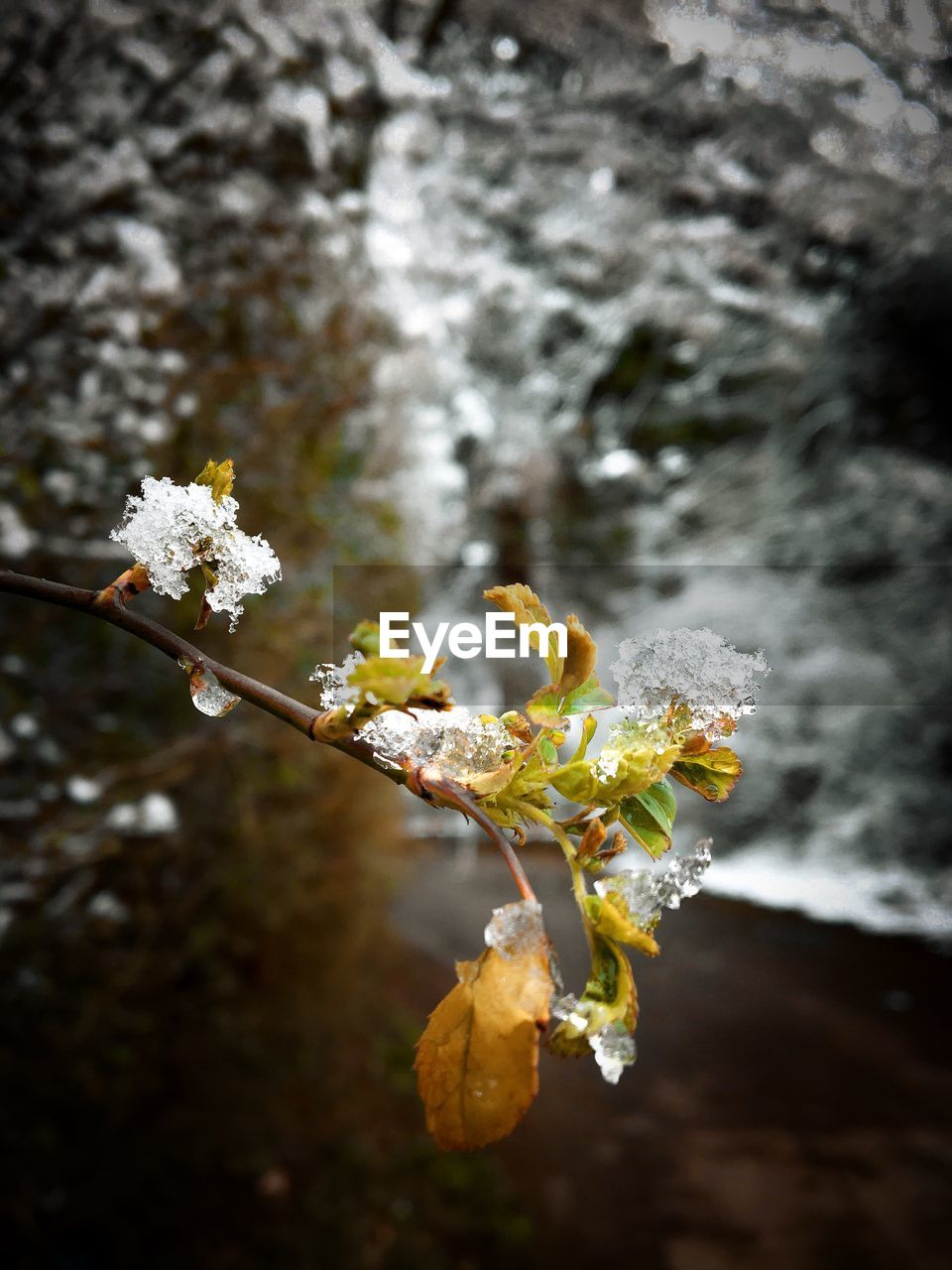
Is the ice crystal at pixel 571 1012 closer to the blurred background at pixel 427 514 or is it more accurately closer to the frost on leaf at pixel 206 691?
the frost on leaf at pixel 206 691

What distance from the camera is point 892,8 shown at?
4.23 ft

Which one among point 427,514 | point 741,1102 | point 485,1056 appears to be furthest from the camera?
point 741,1102

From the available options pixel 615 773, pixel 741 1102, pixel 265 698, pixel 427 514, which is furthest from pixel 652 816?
pixel 741 1102

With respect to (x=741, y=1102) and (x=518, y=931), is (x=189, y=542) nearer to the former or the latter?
(x=518, y=931)

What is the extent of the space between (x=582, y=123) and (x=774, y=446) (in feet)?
2.44

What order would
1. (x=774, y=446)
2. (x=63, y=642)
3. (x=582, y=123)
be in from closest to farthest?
(x=63, y=642), (x=582, y=123), (x=774, y=446)

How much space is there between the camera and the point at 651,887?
8.8 inches

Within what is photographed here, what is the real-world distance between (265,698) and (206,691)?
40mm

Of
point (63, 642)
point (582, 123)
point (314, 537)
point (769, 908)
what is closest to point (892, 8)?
point (582, 123)

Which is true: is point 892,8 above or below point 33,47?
above

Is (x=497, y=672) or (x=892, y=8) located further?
(x=497, y=672)

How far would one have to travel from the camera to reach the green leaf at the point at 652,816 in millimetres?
240

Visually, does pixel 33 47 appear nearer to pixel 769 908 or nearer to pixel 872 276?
pixel 872 276

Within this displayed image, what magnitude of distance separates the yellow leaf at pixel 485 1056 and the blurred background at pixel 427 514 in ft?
3.66
